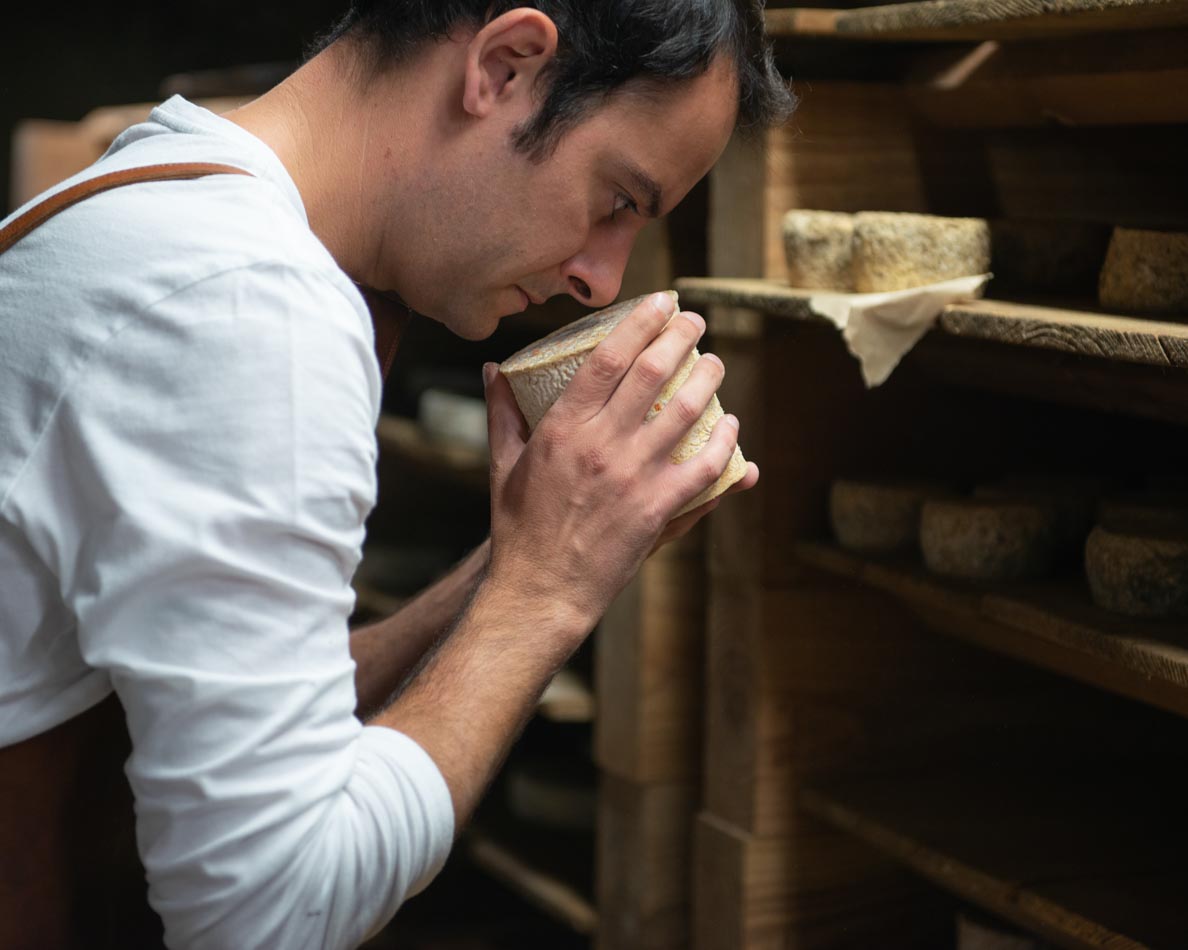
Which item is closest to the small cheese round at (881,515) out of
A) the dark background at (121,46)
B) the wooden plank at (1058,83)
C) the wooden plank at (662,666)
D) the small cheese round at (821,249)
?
the small cheese round at (821,249)

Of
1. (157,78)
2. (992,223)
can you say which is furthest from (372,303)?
(157,78)

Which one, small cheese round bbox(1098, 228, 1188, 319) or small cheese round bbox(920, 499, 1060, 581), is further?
small cheese round bbox(920, 499, 1060, 581)

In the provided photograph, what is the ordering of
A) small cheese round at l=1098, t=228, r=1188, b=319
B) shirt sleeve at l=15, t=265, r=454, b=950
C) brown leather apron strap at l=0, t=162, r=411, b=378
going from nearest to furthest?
shirt sleeve at l=15, t=265, r=454, b=950 < brown leather apron strap at l=0, t=162, r=411, b=378 < small cheese round at l=1098, t=228, r=1188, b=319

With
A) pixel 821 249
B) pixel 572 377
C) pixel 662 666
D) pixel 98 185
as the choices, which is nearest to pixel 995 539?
pixel 821 249

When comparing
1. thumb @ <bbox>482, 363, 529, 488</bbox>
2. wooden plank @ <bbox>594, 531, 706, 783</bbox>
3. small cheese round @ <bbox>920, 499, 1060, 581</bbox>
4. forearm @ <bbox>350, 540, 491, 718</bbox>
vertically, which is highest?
thumb @ <bbox>482, 363, 529, 488</bbox>

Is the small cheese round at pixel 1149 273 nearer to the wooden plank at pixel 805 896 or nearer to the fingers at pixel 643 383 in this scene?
the fingers at pixel 643 383

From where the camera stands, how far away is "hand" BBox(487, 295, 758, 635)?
1375 mm

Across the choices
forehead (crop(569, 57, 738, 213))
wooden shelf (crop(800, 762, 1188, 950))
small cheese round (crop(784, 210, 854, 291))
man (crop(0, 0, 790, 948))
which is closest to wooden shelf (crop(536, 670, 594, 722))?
wooden shelf (crop(800, 762, 1188, 950))

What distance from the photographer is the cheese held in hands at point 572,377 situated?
1.47m

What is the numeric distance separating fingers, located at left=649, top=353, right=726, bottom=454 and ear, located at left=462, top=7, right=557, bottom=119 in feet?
0.99

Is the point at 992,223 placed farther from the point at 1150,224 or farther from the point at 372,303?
the point at 372,303

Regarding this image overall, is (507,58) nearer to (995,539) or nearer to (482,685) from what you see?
(482,685)

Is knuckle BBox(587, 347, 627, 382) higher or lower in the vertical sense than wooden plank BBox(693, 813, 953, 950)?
higher

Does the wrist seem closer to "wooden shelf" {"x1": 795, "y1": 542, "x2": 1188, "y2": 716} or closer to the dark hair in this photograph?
the dark hair
